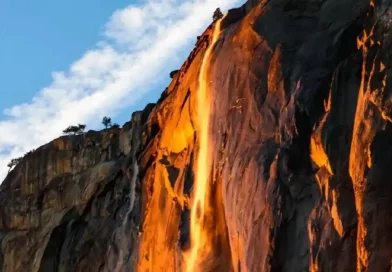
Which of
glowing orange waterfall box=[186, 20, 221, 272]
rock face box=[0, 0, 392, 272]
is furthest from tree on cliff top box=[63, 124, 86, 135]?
glowing orange waterfall box=[186, 20, 221, 272]

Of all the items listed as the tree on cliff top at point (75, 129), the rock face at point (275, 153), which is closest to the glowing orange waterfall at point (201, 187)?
the rock face at point (275, 153)

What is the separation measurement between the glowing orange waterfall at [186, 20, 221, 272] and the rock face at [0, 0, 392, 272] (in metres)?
0.26

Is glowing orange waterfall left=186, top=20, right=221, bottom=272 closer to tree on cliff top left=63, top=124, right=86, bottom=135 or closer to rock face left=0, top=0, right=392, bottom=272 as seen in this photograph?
rock face left=0, top=0, right=392, bottom=272

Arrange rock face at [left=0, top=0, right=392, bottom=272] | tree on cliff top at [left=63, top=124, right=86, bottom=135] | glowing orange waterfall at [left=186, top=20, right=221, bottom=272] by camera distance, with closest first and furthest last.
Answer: rock face at [left=0, top=0, right=392, bottom=272]
glowing orange waterfall at [left=186, top=20, right=221, bottom=272]
tree on cliff top at [left=63, top=124, right=86, bottom=135]

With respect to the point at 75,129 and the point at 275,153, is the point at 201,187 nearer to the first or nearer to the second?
the point at 275,153

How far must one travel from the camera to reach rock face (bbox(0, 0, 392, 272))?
16.4 metres

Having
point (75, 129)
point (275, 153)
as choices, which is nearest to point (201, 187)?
point (275, 153)

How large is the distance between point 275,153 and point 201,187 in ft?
12.8

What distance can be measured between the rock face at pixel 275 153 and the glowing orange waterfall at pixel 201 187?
0.26 meters

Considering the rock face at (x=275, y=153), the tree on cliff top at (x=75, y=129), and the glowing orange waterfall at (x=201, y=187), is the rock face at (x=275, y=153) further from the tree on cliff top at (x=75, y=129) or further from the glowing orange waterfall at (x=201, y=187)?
the tree on cliff top at (x=75, y=129)

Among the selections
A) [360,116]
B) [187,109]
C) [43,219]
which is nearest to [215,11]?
[187,109]

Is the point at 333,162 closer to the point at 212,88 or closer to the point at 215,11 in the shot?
the point at 212,88

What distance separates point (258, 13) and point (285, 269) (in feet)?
23.8

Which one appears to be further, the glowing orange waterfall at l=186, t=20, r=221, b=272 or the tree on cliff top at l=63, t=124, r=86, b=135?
the tree on cliff top at l=63, t=124, r=86, b=135
